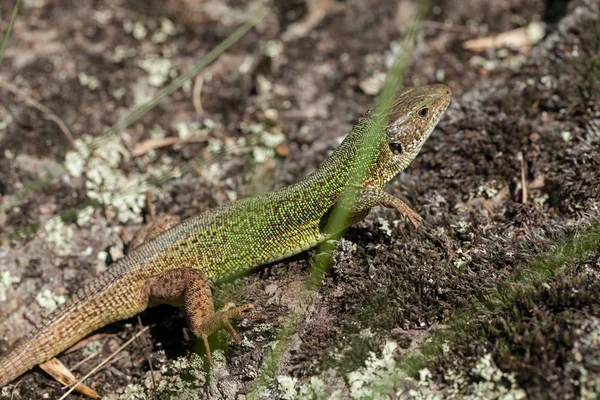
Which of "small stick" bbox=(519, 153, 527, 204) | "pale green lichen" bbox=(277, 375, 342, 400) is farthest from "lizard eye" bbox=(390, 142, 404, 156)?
"pale green lichen" bbox=(277, 375, 342, 400)

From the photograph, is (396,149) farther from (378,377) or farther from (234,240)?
(378,377)

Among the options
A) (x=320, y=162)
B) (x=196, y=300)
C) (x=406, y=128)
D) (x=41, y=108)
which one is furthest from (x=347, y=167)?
(x=41, y=108)

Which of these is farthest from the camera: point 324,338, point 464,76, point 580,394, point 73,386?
point 464,76

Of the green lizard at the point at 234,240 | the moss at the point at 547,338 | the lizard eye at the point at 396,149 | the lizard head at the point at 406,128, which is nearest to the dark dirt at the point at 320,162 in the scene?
the moss at the point at 547,338

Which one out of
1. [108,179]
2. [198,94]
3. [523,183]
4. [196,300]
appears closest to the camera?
[196,300]

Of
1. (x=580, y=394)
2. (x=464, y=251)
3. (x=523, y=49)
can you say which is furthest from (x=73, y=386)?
(x=523, y=49)

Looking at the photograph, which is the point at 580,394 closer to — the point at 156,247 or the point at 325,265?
the point at 325,265

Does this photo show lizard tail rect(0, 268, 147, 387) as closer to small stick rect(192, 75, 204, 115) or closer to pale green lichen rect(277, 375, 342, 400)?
pale green lichen rect(277, 375, 342, 400)
